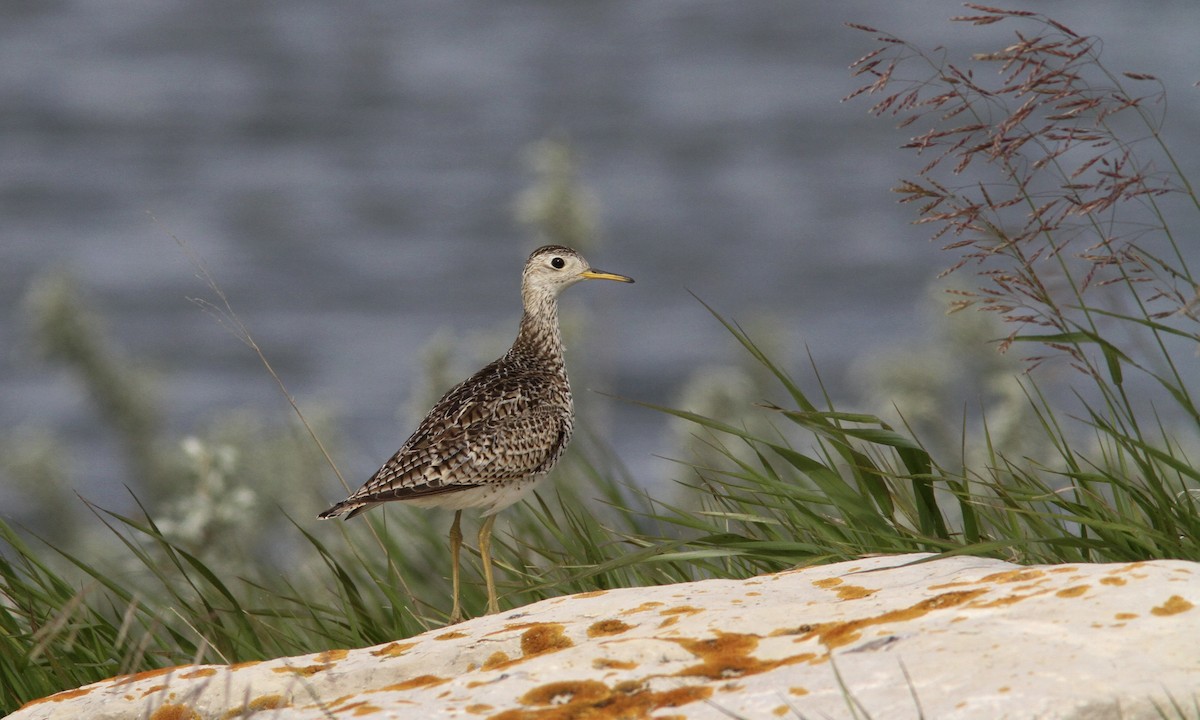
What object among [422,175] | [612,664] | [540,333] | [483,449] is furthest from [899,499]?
[422,175]

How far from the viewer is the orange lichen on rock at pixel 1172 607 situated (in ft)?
12.1

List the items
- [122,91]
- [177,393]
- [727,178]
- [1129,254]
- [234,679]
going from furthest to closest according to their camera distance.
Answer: [122,91], [727,178], [177,393], [1129,254], [234,679]

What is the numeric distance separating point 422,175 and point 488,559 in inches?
2372

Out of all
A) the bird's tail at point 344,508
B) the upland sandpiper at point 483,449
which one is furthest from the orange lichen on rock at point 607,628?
the bird's tail at point 344,508

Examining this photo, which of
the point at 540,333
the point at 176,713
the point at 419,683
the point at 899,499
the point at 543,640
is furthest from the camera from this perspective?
the point at 540,333

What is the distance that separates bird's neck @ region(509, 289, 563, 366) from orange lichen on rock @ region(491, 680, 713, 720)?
4.94 metres

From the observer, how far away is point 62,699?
4418 millimetres

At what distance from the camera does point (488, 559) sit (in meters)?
6.45

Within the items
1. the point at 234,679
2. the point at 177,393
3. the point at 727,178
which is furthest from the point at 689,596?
the point at 727,178

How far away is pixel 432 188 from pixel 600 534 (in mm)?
58214

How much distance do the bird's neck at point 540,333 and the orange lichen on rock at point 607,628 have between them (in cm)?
436

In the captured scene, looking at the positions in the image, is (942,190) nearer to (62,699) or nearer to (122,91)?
(62,699)

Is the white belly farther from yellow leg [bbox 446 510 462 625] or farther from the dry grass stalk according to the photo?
the dry grass stalk

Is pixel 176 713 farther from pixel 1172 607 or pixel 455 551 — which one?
pixel 455 551
